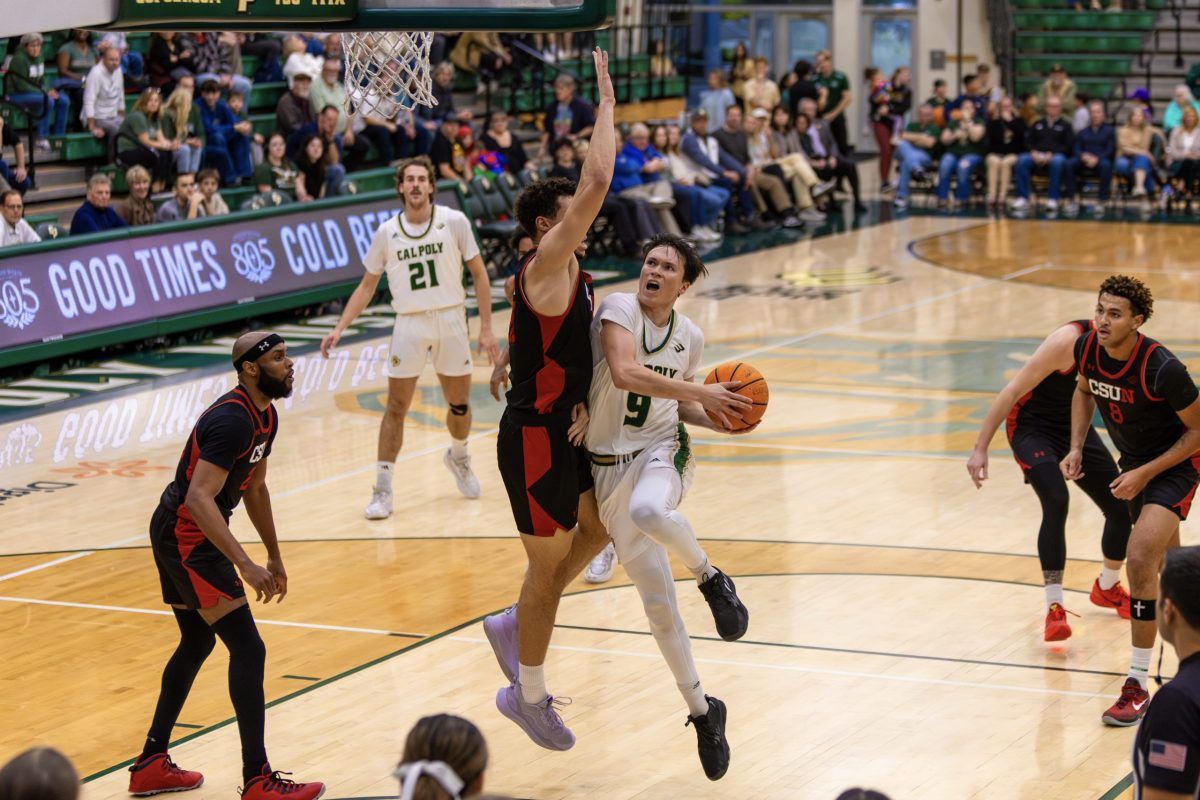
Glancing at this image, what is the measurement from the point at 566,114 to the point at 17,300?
9.85 meters

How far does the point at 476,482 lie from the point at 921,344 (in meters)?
6.00

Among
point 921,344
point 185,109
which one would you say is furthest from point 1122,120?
point 185,109

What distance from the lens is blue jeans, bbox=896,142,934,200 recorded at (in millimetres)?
26219

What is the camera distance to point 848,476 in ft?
36.9

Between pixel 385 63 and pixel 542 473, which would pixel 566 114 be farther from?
pixel 542 473

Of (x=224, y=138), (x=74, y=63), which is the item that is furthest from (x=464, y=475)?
(x=74, y=63)

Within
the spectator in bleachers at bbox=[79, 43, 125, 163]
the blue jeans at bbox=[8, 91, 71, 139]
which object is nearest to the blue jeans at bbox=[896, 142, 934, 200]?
the spectator in bleachers at bbox=[79, 43, 125, 163]

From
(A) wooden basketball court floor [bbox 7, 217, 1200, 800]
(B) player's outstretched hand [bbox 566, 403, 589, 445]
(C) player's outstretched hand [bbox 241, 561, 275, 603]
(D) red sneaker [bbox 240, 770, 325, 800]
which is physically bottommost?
(A) wooden basketball court floor [bbox 7, 217, 1200, 800]

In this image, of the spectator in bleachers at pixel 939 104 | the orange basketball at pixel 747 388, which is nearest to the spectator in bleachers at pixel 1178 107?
the spectator in bleachers at pixel 939 104

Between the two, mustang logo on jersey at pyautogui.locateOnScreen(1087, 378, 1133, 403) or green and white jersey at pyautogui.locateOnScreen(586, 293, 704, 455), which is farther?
mustang logo on jersey at pyautogui.locateOnScreen(1087, 378, 1133, 403)

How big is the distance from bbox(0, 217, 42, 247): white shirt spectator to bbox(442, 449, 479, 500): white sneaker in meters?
5.76

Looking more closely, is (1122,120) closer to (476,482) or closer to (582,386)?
(476,482)

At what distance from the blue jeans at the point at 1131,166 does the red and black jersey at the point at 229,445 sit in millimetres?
20217

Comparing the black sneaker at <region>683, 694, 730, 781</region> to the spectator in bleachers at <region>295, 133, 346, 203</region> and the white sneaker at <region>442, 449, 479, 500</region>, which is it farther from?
the spectator in bleachers at <region>295, 133, 346, 203</region>
